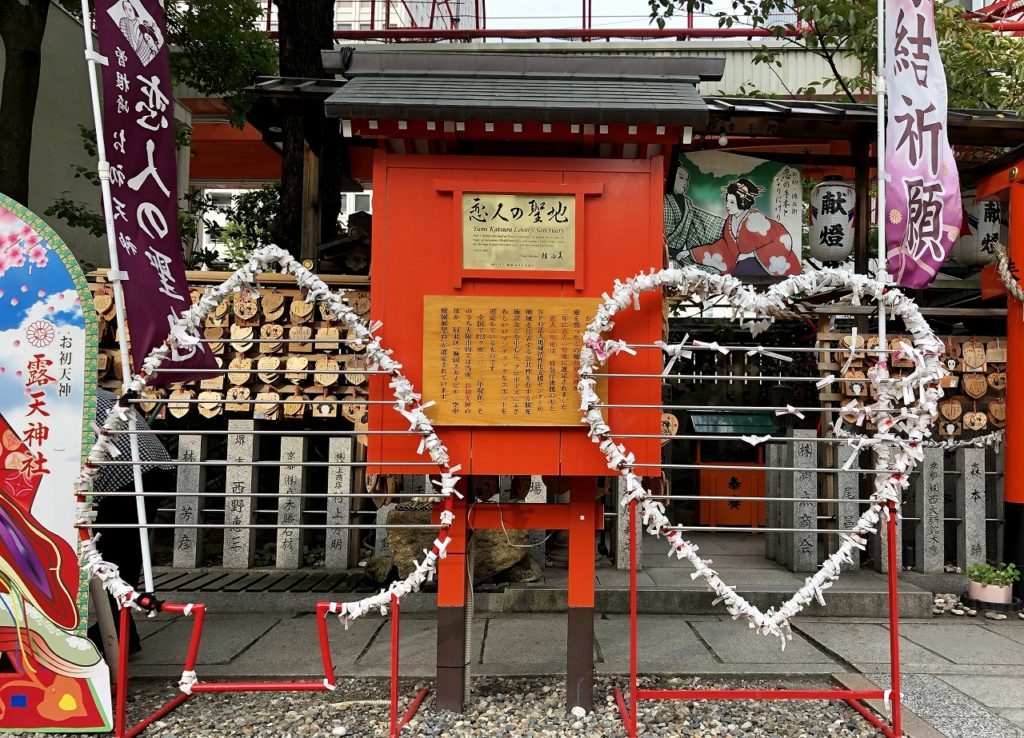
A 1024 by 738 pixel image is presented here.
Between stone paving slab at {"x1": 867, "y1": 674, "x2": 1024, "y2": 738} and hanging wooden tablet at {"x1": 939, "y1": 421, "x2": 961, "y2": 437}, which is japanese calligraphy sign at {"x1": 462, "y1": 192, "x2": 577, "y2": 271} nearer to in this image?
stone paving slab at {"x1": 867, "y1": 674, "x2": 1024, "y2": 738}

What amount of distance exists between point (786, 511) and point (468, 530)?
4518 mm

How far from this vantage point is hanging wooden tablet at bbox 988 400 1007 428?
7832 millimetres

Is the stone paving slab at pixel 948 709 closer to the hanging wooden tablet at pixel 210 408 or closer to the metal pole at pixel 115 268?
the metal pole at pixel 115 268

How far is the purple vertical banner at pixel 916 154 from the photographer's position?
20.9ft

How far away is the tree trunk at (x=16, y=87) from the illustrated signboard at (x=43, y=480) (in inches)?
174

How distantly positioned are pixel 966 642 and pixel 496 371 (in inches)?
197

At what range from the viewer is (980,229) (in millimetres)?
8094

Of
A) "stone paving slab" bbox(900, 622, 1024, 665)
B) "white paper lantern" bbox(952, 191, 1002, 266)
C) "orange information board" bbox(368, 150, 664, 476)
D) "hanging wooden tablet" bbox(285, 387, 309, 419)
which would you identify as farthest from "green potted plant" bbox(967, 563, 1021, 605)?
"hanging wooden tablet" bbox(285, 387, 309, 419)

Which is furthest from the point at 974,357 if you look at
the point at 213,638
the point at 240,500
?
the point at 213,638

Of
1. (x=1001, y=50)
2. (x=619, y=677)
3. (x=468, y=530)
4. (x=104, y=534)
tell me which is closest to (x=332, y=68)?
(x=468, y=530)

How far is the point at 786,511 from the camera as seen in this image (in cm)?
775

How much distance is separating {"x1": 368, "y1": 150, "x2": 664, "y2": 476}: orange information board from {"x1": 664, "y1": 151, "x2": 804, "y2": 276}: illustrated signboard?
3.97 metres

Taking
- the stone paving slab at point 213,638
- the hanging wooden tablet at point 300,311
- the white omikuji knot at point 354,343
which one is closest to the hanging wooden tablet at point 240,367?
the hanging wooden tablet at point 300,311

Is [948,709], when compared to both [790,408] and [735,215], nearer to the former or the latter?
[790,408]
